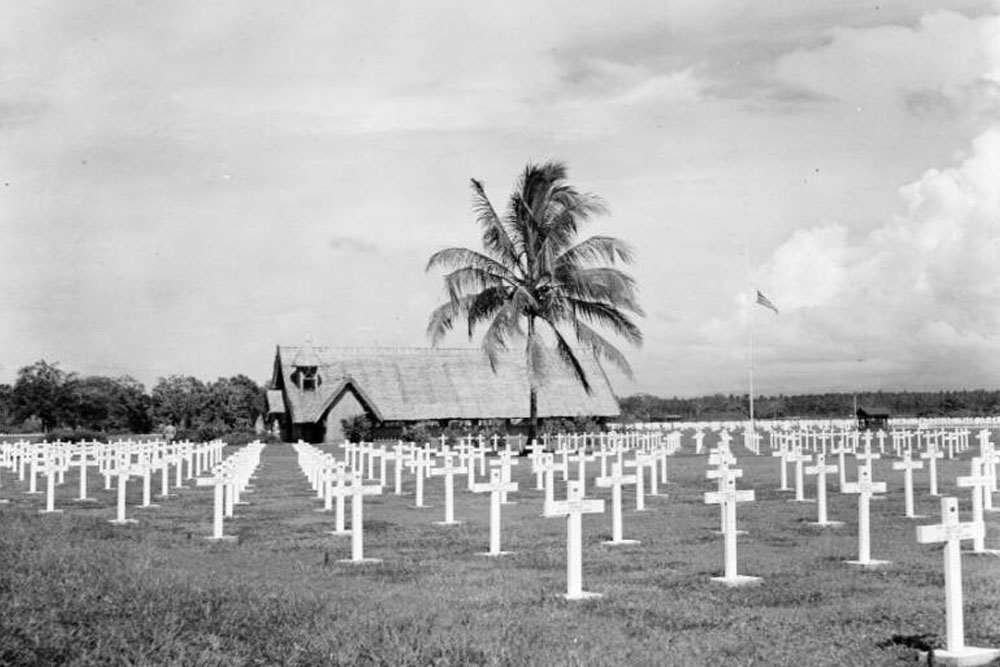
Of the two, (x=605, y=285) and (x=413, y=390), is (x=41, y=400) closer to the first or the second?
(x=413, y=390)

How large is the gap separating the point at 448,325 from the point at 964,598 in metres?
29.2

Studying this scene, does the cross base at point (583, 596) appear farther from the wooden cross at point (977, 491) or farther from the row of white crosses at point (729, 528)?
the wooden cross at point (977, 491)

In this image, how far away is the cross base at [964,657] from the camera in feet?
26.0

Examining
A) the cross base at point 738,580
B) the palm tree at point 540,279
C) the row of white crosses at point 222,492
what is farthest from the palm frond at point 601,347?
the cross base at point 738,580

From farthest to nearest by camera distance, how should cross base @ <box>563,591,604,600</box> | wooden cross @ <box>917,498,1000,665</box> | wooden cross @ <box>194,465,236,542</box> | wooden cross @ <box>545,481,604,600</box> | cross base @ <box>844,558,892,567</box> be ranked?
wooden cross @ <box>194,465,236,542</box> → cross base @ <box>844,558,892,567</box> → wooden cross @ <box>545,481,604,600</box> → cross base @ <box>563,591,604,600</box> → wooden cross @ <box>917,498,1000,665</box>

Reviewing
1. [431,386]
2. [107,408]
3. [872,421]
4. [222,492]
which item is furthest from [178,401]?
[222,492]

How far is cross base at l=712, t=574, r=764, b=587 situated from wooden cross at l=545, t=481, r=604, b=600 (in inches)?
54.2

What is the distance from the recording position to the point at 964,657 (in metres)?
7.95

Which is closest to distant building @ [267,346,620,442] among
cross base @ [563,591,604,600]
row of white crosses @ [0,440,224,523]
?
row of white crosses @ [0,440,224,523]

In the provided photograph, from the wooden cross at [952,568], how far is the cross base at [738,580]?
102 inches

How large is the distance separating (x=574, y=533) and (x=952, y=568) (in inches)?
143

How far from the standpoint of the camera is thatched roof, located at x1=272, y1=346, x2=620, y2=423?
187 feet

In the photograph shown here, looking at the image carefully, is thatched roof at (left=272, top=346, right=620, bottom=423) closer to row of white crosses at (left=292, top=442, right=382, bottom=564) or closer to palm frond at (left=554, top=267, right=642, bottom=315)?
palm frond at (left=554, top=267, right=642, bottom=315)

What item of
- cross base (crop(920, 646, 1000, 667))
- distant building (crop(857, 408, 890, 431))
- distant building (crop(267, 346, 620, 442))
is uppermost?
distant building (crop(267, 346, 620, 442))
